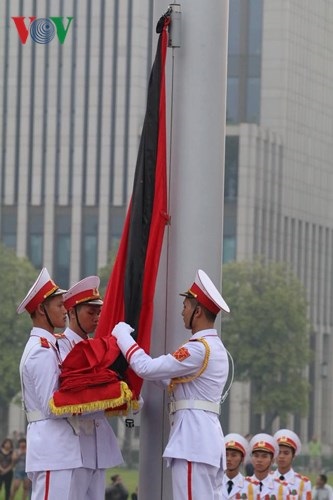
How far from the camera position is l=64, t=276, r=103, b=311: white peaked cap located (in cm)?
734

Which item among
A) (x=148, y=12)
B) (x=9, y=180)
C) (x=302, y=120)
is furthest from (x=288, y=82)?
(x=9, y=180)

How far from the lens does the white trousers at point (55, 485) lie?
23.0ft

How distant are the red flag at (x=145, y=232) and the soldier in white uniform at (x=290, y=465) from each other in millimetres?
3302

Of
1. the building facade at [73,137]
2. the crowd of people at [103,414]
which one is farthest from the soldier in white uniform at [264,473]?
the building facade at [73,137]

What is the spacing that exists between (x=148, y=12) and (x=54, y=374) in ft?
186

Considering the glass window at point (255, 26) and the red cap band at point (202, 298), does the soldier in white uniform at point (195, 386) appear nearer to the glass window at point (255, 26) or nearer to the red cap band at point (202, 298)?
the red cap band at point (202, 298)

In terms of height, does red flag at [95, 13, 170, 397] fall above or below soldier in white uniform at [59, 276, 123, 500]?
above

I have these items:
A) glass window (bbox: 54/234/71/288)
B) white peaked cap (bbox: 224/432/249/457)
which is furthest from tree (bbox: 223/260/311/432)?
white peaked cap (bbox: 224/432/249/457)

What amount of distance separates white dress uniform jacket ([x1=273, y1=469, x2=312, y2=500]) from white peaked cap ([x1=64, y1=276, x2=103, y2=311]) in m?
3.97

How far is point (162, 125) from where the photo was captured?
7855 millimetres

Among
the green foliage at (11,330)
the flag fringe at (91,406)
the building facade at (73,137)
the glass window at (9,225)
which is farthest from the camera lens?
the glass window at (9,225)

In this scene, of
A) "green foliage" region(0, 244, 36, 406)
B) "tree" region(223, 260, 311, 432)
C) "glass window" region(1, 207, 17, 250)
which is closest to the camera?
"green foliage" region(0, 244, 36, 406)

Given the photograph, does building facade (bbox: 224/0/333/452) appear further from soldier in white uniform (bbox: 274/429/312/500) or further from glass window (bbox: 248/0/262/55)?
soldier in white uniform (bbox: 274/429/312/500)

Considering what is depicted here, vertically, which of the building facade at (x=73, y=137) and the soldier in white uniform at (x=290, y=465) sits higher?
the building facade at (x=73, y=137)
